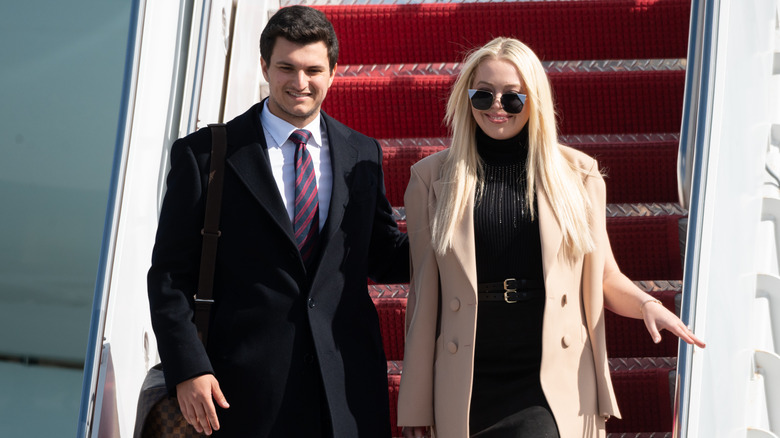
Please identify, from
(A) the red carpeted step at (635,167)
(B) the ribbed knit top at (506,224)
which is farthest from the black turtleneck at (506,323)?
(A) the red carpeted step at (635,167)

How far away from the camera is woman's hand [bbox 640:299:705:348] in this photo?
2.50 meters

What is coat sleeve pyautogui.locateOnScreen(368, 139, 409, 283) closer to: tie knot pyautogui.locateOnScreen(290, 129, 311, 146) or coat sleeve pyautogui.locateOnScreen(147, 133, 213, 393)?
tie knot pyautogui.locateOnScreen(290, 129, 311, 146)

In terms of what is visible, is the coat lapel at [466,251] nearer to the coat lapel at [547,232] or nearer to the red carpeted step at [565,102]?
the coat lapel at [547,232]

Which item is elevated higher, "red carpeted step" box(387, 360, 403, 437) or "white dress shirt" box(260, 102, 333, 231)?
"white dress shirt" box(260, 102, 333, 231)

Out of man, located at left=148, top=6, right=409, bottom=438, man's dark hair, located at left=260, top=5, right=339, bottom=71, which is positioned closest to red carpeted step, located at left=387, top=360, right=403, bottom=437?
man, located at left=148, top=6, right=409, bottom=438

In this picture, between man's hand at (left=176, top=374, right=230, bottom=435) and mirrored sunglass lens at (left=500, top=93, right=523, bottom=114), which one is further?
mirrored sunglass lens at (left=500, top=93, right=523, bottom=114)

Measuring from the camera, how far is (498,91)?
264 centimetres

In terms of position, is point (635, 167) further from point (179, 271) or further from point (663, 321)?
point (179, 271)

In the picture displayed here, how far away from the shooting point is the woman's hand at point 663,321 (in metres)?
2.50

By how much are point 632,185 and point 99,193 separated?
6256 millimetres

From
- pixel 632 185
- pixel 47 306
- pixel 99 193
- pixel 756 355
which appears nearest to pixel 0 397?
pixel 47 306

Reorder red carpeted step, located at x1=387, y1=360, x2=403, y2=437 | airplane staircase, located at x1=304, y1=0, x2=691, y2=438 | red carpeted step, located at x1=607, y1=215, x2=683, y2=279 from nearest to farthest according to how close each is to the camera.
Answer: red carpeted step, located at x1=387, y1=360, x2=403, y2=437 → airplane staircase, located at x1=304, y1=0, x2=691, y2=438 → red carpeted step, located at x1=607, y1=215, x2=683, y2=279

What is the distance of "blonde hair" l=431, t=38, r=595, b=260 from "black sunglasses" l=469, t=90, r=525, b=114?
0.14 ft

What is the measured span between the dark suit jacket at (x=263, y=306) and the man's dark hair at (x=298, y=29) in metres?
0.28
